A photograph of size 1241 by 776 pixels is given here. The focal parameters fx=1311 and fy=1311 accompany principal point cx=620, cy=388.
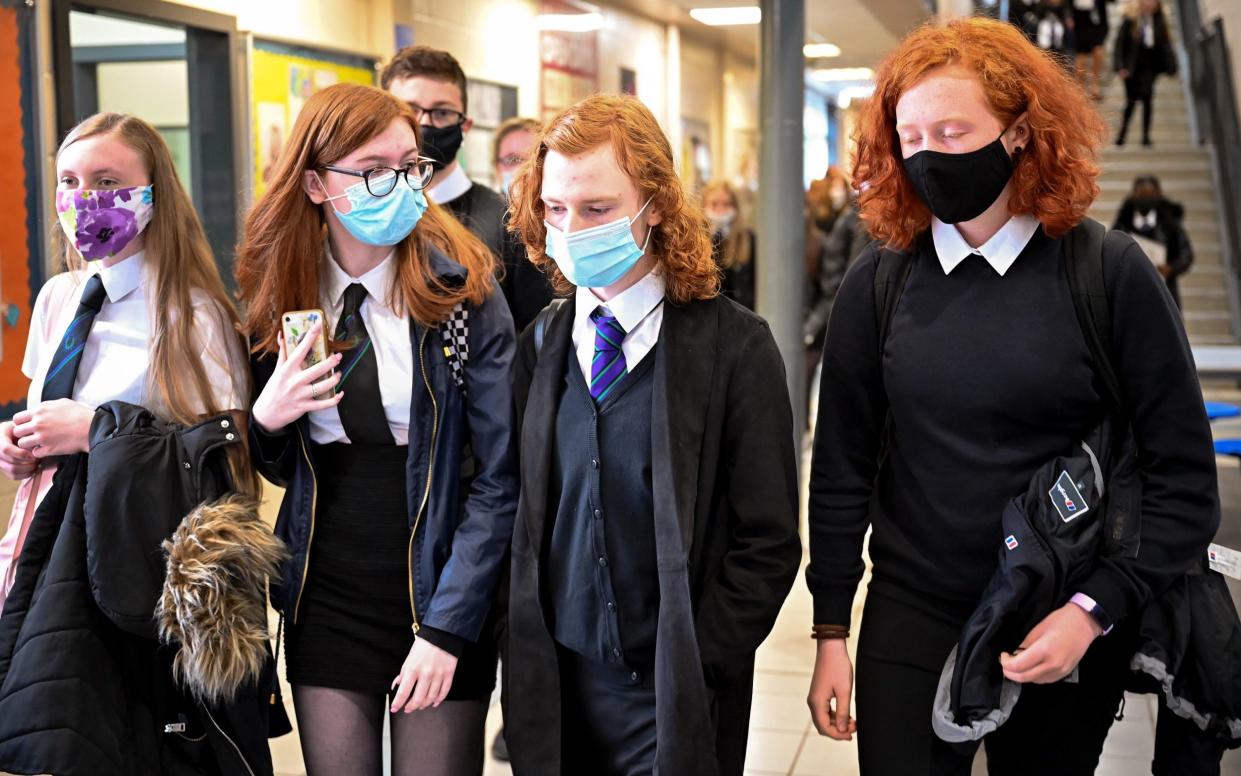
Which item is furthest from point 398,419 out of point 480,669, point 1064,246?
point 1064,246

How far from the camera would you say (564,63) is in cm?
1244

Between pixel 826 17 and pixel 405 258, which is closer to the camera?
pixel 405 258

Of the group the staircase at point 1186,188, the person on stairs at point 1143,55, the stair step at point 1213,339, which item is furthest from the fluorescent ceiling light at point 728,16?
the stair step at point 1213,339

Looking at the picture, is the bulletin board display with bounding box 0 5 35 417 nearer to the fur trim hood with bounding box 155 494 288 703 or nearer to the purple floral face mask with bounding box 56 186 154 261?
the purple floral face mask with bounding box 56 186 154 261

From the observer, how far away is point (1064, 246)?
2.06m

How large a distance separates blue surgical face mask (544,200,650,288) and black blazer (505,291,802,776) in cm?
11

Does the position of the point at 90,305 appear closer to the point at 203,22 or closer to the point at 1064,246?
the point at 1064,246

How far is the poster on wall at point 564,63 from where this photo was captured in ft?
39.0

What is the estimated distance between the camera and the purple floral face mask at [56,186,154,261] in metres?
2.41

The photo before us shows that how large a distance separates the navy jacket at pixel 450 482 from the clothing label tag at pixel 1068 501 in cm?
92

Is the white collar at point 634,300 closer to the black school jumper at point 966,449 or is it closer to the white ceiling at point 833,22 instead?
the black school jumper at point 966,449

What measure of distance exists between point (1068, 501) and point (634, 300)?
0.76 metres

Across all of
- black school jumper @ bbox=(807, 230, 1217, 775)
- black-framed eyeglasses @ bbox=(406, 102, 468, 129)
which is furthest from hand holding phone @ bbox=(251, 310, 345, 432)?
black-framed eyeglasses @ bbox=(406, 102, 468, 129)

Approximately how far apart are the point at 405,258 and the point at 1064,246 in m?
1.16
